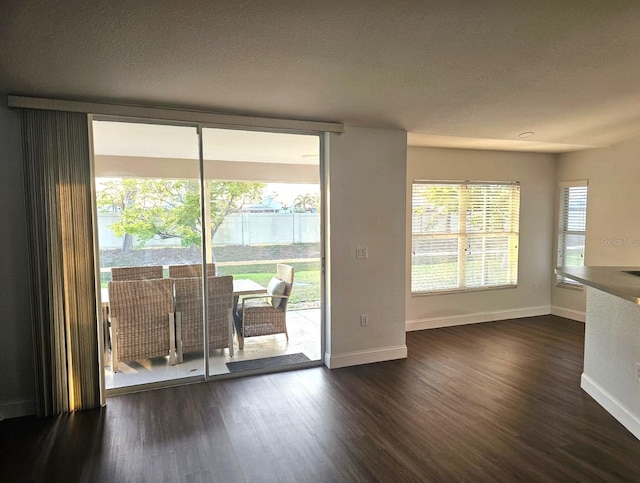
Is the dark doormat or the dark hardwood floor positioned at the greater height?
the dark doormat

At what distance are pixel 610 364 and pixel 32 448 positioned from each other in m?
4.14

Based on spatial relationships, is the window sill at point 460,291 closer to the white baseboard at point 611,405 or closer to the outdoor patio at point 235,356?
the outdoor patio at point 235,356

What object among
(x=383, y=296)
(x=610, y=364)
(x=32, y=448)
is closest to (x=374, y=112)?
(x=383, y=296)


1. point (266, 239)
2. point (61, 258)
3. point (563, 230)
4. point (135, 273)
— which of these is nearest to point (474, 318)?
point (563, 230)

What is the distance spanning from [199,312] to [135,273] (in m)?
0.65

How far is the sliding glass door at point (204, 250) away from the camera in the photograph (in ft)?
11.2

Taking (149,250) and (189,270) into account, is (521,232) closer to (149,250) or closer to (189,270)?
(189,270)

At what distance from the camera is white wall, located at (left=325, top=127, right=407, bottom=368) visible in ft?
13.0

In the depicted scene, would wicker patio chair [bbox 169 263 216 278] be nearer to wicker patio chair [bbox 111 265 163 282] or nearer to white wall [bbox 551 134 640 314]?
wicker patio chair [bbox 111 265 163 282]

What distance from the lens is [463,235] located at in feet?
18.1

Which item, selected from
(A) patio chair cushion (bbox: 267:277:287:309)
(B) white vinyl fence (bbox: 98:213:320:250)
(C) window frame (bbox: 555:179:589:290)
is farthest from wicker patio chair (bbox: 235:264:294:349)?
(C) window frame (bbox: 555:179:589:290)

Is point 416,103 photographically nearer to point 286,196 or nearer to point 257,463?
point 286,196

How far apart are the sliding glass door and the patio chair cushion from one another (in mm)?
10

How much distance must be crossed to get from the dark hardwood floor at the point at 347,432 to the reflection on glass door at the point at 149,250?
13.4 inches
